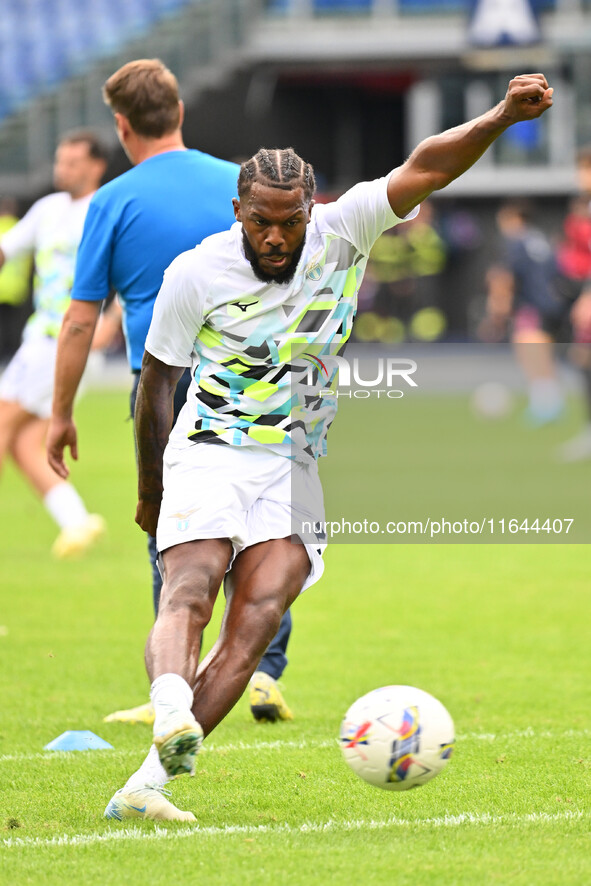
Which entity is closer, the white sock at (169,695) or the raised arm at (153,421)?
the white sock at (169,695)

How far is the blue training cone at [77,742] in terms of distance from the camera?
5418 mm

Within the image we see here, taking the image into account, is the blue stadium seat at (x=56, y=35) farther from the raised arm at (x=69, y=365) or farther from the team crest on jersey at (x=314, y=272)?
the team crest on jersey at (x=314, y=272)

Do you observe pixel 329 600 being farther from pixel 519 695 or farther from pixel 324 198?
pixel 324 198

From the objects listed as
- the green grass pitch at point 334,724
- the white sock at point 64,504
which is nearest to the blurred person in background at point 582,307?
the green grass pitch at point 334,724

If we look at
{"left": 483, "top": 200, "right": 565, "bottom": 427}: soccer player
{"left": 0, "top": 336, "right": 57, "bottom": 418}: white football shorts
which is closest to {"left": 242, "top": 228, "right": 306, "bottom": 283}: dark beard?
{"left": 0, "top": 336, "right": 57, "bottom": 418}: white football shorts

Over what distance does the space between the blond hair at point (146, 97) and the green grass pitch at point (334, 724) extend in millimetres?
1550

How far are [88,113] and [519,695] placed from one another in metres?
24.0

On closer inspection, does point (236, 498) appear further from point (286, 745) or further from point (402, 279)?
point (402, 279)

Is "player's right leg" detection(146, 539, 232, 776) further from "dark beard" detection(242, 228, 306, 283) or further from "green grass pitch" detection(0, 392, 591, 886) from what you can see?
"dark beard" detection(242, 228, 306, 283)

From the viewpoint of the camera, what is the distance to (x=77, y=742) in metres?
5.45

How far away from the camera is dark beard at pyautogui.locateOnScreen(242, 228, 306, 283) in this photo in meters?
4.42

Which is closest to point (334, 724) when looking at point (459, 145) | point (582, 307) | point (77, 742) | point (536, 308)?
point (77, 742)

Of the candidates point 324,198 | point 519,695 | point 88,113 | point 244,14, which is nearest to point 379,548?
point 519,695

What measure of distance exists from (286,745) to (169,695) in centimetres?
160
